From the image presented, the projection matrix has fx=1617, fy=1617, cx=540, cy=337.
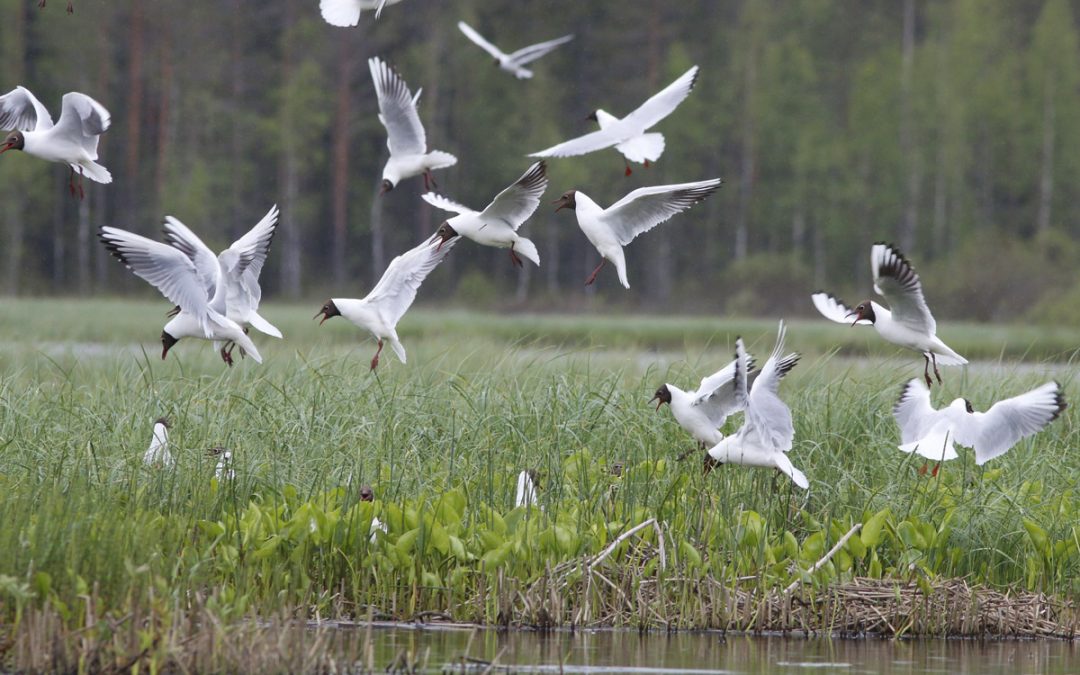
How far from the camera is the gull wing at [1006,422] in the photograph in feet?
24.7

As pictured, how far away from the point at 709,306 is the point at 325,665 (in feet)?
126

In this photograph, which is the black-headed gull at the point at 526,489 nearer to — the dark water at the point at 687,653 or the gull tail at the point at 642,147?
the dark water at the point at 687,653

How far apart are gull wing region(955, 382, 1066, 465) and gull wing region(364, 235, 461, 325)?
294 cm

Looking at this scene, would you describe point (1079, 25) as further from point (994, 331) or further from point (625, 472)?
point (625, 472)

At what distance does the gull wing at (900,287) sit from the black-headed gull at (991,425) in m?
0.47

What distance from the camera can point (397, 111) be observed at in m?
9.88

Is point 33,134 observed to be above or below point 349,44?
below

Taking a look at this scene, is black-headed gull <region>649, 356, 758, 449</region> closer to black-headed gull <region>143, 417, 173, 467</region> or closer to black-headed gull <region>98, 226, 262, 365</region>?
black-headed gull <region>98, 226, 262, 365</region>

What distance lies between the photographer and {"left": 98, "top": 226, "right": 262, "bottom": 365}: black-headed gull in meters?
8.03

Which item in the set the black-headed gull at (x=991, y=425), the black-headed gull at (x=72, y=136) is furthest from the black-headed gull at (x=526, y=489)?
the black-headed gull at (x=72, y=136)

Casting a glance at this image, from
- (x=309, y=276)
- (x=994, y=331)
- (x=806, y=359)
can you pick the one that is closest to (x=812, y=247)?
(x=309, y=276)

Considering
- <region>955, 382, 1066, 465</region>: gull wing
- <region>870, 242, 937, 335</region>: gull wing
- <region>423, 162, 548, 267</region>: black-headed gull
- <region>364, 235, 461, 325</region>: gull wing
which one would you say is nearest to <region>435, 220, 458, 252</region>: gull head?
<region>423, 162, 548, 267</region>: black-headed gull

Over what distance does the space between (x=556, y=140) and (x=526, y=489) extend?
3701 centimetres

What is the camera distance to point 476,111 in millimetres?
47281
